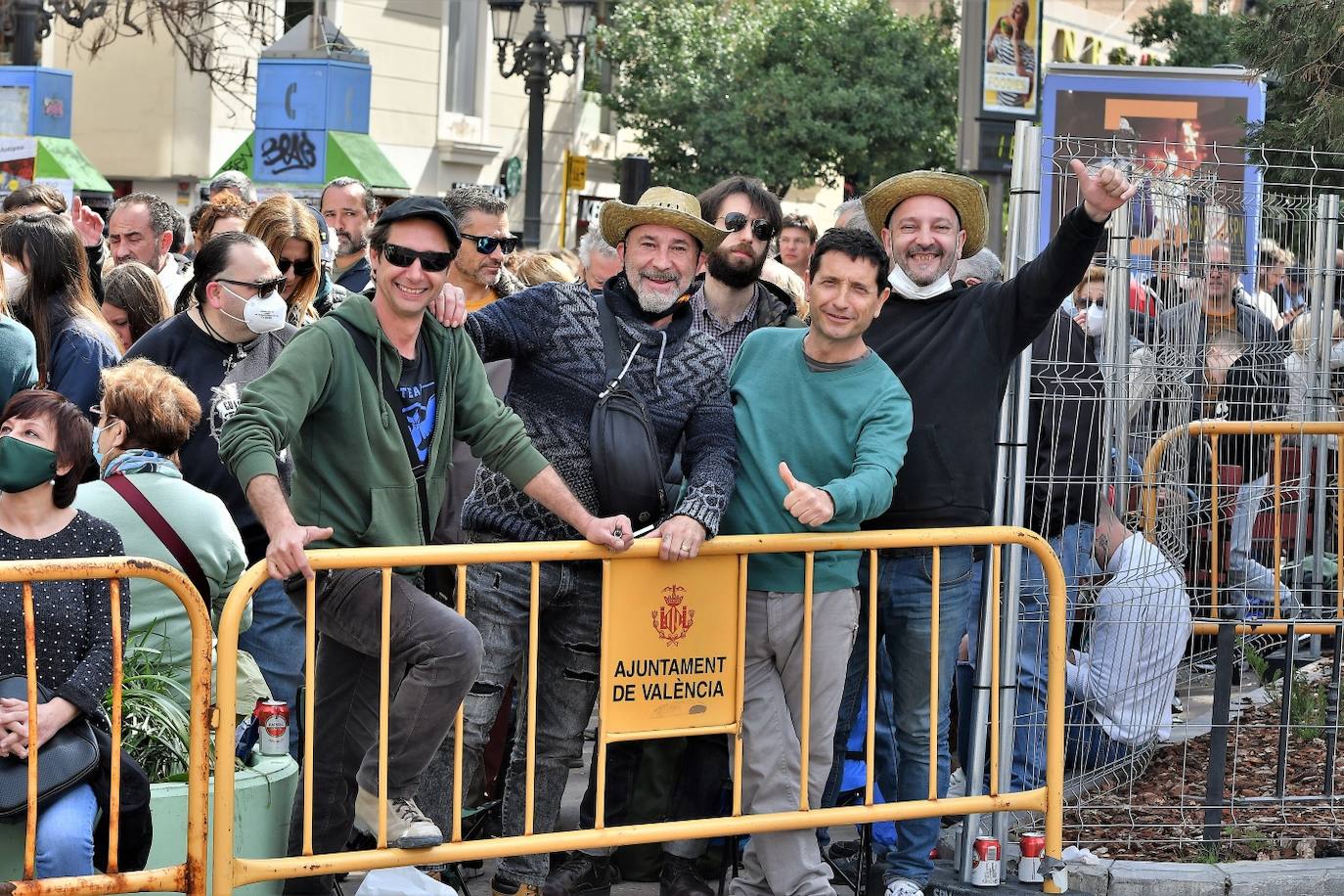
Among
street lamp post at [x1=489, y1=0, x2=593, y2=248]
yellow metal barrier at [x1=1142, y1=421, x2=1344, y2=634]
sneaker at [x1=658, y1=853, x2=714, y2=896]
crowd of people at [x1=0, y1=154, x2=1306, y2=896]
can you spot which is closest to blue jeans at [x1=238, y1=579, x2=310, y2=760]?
crowd of people at [x1=0, y1=154, x2=1306, y2=896]

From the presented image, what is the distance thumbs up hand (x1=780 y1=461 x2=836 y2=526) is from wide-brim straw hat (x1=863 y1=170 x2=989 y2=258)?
122 cm

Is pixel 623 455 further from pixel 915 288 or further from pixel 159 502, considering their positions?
pixel 159 502

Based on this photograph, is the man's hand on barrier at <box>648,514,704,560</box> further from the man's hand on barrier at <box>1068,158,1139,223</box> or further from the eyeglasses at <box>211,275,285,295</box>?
the eyeglasses at <box>211,275,285,295</box>

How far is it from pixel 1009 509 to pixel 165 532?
2.70 m

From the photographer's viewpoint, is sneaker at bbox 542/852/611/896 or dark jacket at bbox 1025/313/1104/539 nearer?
sneaker at bbox 542/852/611/896

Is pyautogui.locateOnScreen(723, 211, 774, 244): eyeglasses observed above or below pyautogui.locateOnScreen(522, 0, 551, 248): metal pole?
below

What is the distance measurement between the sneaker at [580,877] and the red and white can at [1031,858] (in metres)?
1.36

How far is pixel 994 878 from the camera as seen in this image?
5879mm

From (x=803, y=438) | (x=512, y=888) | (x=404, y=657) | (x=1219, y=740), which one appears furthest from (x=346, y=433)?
(x=1219, y=740)

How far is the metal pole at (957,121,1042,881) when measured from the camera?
588cm

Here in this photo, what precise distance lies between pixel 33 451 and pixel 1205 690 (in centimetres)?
523

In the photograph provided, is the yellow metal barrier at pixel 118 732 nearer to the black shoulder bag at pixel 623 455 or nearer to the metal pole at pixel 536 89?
the black shoulder bag at pixel 623 455

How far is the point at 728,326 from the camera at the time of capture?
6629 mm

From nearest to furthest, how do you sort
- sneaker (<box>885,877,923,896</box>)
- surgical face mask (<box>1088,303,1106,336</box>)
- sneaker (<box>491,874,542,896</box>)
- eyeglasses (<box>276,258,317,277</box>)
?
sneaker (<box>491,874,542,896</box>) < sneaker (<box>885,877,923,896</box>) < eyeglasses (<box>276,258,317,277</box>) < surgical face mask (<box>1088,303,1106,336</box>)
